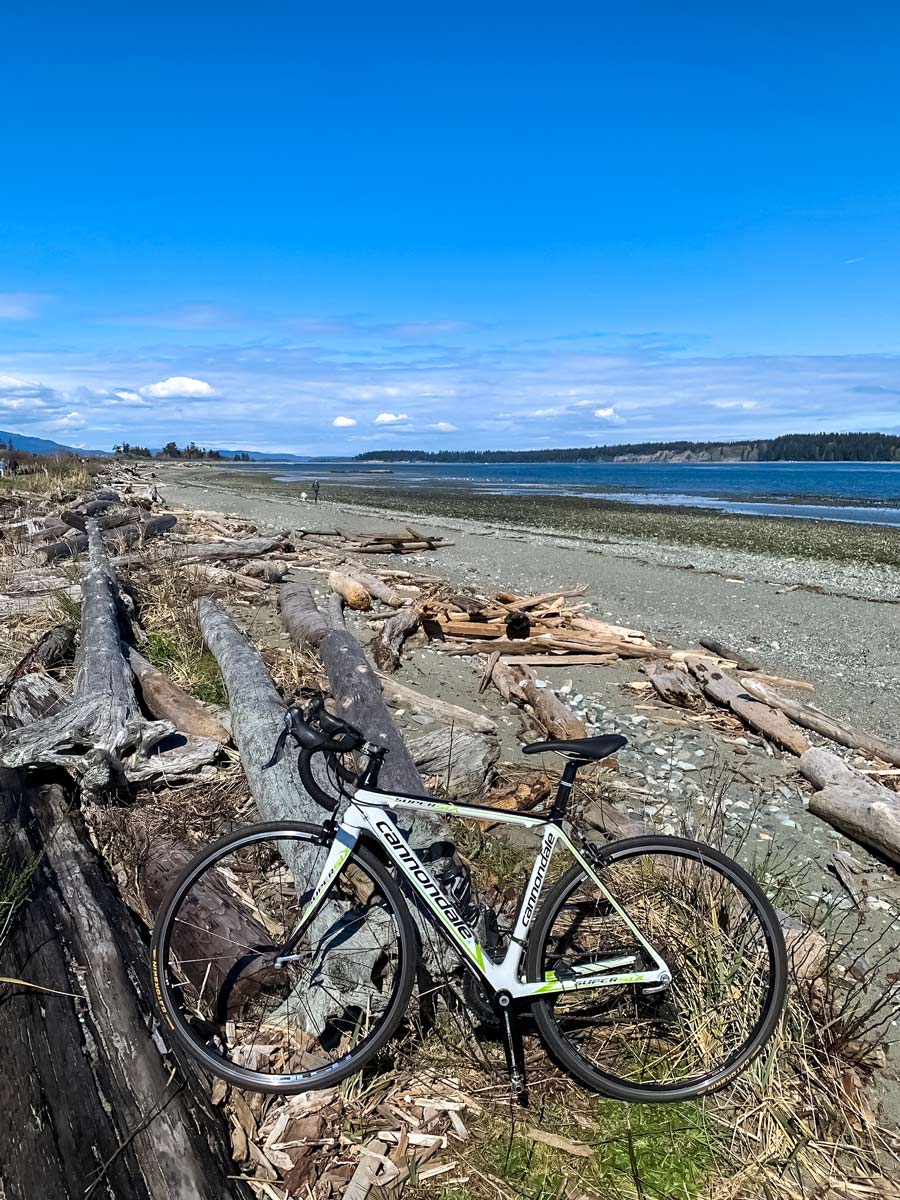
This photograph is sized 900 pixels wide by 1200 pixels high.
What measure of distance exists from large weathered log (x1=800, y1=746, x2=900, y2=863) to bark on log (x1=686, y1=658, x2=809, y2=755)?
1.85 ft

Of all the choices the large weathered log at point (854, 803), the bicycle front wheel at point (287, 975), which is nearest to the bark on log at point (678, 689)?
the large weathered log at point (854, 803)

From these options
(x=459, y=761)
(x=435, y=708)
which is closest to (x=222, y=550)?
(x=435, y=708)

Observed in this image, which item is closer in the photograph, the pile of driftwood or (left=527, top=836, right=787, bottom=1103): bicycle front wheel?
the pile of driftwood

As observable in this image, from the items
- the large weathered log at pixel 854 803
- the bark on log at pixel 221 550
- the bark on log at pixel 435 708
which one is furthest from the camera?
the bark on log at pixel 221 550

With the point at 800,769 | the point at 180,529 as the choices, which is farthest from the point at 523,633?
the point at 180,529

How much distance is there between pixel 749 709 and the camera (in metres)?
7.71

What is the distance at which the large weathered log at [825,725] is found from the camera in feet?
23.1

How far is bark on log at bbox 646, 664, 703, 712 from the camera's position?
833cm

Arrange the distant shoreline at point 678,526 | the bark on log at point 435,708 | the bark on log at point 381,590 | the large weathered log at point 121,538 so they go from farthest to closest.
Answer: the distant shoreline at point 678,526
the large weathered log at point 121,538
the bark on log at point 381,590
the bark on log at point 435,708

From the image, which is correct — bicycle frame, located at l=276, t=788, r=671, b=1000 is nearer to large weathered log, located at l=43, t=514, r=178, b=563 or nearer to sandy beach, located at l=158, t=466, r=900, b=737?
sandy beach, located at l=158, t=466, r=900, b=737

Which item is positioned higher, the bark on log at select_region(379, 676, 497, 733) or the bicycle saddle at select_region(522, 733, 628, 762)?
the bicycle saddle at select_region(522, 733, 628, 762)

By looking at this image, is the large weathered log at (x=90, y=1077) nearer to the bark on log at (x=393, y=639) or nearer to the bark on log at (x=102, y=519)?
the bark on log at (x=393, y=639)

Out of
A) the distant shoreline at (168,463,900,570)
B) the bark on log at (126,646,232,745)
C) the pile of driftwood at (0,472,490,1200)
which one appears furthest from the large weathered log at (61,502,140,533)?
the distant shoreline at (168,463,900,570)

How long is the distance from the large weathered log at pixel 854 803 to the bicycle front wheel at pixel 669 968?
270 centimetres
